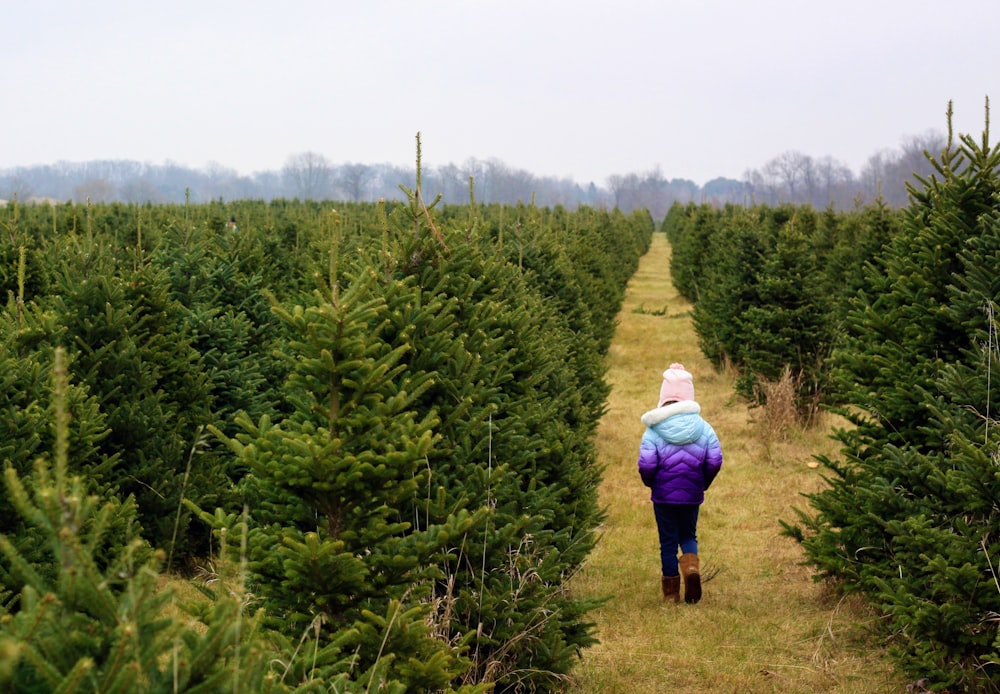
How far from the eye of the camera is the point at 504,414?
5488 millimetres

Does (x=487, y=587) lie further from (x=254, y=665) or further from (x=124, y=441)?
(x=124, y=441)

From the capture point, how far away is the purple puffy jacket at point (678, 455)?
762 centimetres

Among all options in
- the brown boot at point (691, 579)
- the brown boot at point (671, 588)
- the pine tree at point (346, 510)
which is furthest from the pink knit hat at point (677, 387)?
the pine tree at point (346, 510)

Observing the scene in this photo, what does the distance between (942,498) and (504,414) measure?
9.07 feet

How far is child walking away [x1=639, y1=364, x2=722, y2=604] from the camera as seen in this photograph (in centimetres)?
762

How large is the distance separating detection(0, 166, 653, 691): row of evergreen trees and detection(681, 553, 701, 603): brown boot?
130 cm

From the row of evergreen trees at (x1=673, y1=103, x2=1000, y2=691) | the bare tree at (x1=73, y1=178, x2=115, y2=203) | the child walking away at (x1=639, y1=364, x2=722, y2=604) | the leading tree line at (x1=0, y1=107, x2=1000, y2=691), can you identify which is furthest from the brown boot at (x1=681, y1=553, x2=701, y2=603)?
the bare tree at (x1=73, y1=178, x2=115, y2=203)

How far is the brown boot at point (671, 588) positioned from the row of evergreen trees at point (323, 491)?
131 cm

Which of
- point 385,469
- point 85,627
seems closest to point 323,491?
point 385,469

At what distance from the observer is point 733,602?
7.70 metres

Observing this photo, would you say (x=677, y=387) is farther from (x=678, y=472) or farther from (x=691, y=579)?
(x=691, y=579)

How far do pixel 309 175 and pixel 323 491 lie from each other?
599ft

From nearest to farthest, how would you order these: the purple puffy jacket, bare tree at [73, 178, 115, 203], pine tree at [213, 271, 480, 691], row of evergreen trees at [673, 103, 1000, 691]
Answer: pine tree at [213, 271, 480, 691]
row of evergreen trees at [673, 103, 1000, 691]
the purple puffy jacket
bare tree at [73, 178, 115, 203]

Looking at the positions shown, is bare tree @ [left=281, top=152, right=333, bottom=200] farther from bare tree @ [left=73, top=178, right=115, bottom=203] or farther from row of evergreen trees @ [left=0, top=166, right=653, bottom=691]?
row of evergreen trees @ [left=0, top=166, right=653, bottom=691]
